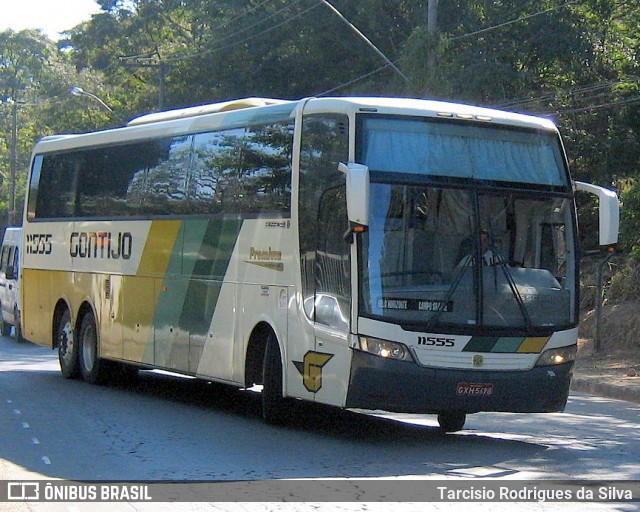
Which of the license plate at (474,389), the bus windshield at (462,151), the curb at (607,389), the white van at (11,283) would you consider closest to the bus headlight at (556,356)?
the license plate at (474,389)

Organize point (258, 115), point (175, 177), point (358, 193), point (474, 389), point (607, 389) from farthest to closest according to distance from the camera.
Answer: point (607, 389) < point (175, 177) < point (258, 115) < point (474, 389) < point (358, 193)

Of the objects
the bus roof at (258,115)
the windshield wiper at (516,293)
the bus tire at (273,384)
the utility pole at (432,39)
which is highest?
the utility pole at (432,39)

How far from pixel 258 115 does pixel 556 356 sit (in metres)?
4.38

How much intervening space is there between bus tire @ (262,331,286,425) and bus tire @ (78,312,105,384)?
5444 millimetres

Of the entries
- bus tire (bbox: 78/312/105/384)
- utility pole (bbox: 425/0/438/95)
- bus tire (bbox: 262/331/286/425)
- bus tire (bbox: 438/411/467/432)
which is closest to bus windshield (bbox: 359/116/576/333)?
bus tire (bbox: 438/411/467/432)

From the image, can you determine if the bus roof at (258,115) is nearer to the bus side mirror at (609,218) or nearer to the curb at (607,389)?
the bus side mirror at (609,218)

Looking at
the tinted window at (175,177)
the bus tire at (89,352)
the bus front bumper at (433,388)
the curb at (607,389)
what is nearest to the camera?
the bus front bumper at (433,388)

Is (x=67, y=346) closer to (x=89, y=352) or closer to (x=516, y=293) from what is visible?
(x=89, y=352)

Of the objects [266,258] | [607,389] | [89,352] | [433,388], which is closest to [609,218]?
[433,388]

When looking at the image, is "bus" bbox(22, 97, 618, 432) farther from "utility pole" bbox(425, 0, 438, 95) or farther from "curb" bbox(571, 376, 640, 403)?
"utility pole" bbox(425, 0, 438, 95)

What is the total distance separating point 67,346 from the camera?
1861 cm

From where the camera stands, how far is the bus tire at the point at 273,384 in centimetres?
1268

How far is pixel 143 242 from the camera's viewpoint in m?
16.0

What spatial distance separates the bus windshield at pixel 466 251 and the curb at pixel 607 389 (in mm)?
6817
